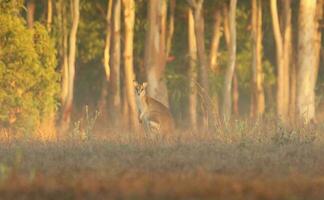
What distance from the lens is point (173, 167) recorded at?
44.2 ft

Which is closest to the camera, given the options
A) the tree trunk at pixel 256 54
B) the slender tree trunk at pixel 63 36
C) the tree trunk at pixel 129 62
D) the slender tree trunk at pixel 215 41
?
the tree trunk at pixel 129 62

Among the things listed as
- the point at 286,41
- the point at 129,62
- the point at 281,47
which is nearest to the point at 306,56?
the point at 129,62

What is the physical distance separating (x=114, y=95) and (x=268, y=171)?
76.5 ft

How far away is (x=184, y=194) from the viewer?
10.7 m

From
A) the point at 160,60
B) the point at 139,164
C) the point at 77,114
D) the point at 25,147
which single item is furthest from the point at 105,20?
the point at 139,164

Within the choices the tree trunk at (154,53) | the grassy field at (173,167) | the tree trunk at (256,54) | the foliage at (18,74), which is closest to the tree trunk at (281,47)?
the tree trunk at (256,54)

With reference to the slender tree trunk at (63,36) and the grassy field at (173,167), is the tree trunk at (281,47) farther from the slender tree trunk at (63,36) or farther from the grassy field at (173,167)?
the grassy field at (173,167)

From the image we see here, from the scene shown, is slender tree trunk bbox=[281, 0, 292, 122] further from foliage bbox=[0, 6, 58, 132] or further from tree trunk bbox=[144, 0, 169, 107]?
foliage bbox=[0, 6, 58, 132]

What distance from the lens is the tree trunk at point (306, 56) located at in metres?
28.1

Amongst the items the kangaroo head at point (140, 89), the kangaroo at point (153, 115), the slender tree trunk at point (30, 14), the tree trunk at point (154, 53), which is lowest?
the kangaroo at point (153, 115)

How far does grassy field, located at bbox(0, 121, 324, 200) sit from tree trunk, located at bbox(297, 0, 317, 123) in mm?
9439

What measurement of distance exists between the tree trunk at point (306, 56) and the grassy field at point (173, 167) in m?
9.44

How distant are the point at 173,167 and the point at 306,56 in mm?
15680

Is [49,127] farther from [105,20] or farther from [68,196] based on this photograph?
[68,196]
